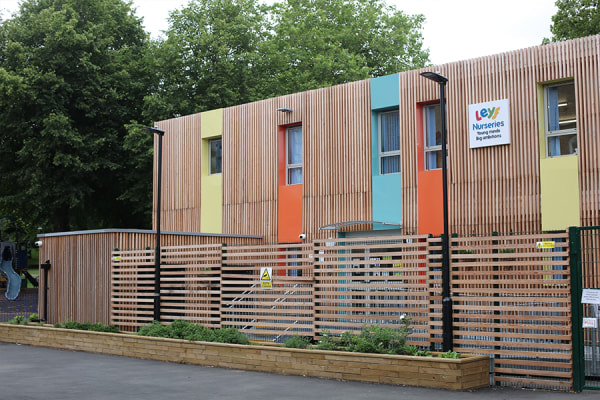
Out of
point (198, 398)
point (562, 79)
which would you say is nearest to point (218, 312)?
point (198, 398)

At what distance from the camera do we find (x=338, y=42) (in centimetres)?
4312

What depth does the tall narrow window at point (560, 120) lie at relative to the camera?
17.7 m

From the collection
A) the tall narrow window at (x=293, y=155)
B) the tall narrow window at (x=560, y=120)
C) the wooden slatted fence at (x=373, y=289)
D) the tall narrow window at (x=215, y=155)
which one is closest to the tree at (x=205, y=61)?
the tall narrow window at (x=215, y=155)

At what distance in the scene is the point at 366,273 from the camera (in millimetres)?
13633

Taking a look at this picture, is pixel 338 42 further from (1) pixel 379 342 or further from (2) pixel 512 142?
(1) pixel 379 342

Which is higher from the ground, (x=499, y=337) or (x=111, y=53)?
(x=111, y=53)

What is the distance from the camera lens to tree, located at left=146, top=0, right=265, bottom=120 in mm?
35750

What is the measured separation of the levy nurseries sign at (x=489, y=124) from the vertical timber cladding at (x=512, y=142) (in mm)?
148

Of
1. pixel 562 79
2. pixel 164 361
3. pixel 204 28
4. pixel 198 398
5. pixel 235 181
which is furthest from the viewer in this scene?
pixel 204 28

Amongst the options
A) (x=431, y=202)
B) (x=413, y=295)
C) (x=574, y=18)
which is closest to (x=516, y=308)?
(x=413, y=295)

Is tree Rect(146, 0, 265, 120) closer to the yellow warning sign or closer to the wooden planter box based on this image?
the wooden planter box

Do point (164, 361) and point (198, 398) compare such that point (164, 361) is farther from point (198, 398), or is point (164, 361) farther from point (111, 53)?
point (111, 53)

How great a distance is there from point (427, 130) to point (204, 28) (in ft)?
64.4

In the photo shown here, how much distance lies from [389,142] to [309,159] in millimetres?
2754
